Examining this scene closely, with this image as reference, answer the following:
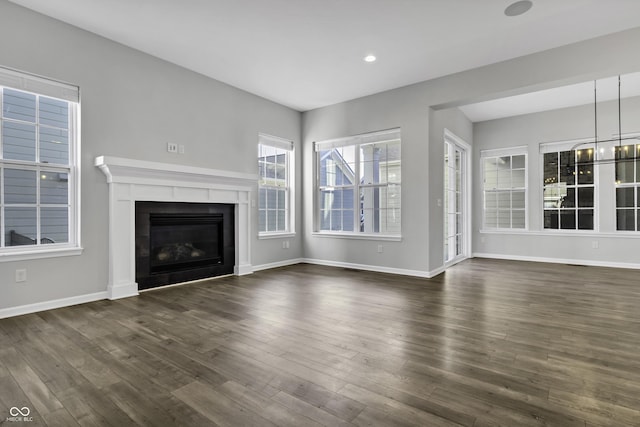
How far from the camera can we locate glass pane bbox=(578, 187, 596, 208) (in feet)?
20.5

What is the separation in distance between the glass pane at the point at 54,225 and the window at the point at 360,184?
399 centimetres

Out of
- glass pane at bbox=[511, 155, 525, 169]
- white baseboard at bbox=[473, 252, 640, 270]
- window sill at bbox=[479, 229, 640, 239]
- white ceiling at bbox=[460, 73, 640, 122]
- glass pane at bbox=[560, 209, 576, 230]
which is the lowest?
white baseboard at bbox=[473, 252, 640, 270]

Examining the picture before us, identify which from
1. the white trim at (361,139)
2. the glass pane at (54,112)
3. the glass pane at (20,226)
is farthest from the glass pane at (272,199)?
the glass pane at (20,226)

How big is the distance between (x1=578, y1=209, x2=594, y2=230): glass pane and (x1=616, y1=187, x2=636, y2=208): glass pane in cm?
43

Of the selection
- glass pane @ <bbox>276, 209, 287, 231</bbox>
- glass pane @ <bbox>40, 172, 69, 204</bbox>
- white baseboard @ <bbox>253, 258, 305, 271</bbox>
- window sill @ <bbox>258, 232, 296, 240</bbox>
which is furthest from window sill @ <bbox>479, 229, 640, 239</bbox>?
glass pane @ <bbox>40, 172, 69, 204</bbox>

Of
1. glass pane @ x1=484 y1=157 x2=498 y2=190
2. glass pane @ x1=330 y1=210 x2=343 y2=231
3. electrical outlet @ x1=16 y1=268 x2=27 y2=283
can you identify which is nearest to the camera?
electrical outlet @ x1=16 y1=268 x2=27 y2=283

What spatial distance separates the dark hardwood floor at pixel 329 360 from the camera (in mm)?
1622

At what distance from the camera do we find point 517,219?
7.00m

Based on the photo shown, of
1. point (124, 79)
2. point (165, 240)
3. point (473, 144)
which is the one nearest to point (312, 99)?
point (124, 79)

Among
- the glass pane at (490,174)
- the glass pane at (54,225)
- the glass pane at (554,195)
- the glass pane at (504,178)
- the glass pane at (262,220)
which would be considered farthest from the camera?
the glass pane at (490,174)

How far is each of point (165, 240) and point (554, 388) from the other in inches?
174

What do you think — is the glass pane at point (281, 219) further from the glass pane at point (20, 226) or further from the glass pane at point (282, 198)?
the glass pane at point (20, 226)

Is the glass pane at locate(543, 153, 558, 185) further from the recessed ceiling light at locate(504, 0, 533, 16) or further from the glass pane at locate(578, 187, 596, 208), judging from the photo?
the recessed ceiling light at locate(504, 0, 533, 16)

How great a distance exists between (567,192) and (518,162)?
3.57ft
